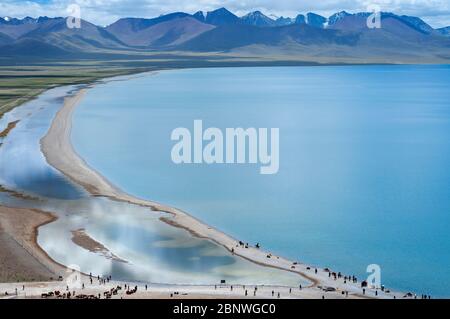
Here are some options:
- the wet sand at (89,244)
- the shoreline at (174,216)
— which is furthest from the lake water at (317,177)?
the wet sand at (89,244)

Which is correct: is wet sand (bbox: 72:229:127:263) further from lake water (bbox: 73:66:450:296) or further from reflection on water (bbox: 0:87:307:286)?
lake water (bbox: 73:66:450:296)

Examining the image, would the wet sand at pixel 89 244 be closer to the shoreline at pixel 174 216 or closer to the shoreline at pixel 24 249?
the shoreline at pixel 24 249

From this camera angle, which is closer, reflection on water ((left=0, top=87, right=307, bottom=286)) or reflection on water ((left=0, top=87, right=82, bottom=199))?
reflection on water ((left=0, top=87, right=307, bottom=286))

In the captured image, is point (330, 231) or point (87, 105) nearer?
point (330, 231)

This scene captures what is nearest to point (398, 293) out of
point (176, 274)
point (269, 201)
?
point (176, 274)

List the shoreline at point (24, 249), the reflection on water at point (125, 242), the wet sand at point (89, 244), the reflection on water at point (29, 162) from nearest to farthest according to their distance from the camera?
the shoreline at point (24, 249), the reflection on water at point (125, 242), the wet sand at point (89, 244), the reflection on water at point (29, 162)

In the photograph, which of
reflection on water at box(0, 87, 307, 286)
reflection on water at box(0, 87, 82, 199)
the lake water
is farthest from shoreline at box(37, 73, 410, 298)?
the lake water
